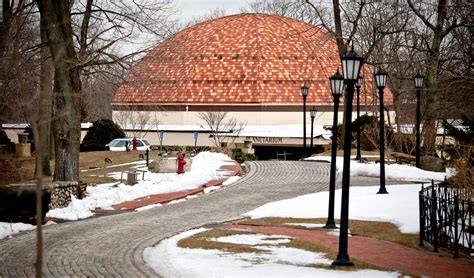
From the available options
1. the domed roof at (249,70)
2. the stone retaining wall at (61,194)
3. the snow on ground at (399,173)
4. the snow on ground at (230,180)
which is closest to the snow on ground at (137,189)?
the stone retaining wall at (61,194)

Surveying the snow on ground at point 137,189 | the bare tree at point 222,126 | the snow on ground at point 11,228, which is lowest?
the snow on ground at point 11,228

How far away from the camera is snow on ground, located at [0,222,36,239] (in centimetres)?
1552

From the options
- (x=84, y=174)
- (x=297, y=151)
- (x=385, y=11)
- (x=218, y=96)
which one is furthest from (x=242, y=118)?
(x=84, y=174)

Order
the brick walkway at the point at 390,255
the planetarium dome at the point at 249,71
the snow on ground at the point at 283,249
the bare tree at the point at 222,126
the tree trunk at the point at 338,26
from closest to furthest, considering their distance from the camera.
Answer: the snow on ground at the point at 283,249 < the brick walkway at the point at 390,255 < the tree trunk at the point at 338,26 < the bare tree at the point at 222,126 < the planetarium dome at the point at 249,71

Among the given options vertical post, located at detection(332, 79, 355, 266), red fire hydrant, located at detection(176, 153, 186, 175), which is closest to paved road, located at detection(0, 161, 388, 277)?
red fire hydrant, located at detection(176, 153, 186, 175)

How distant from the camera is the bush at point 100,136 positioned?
4978 centimetres

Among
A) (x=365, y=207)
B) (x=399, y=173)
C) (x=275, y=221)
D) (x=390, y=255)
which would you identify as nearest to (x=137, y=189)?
(x=275, y=221)

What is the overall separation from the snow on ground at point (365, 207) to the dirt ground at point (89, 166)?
5853 mm

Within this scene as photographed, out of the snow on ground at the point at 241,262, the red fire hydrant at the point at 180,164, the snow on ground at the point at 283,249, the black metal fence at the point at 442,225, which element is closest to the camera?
the snow on ground at the point at 241,262

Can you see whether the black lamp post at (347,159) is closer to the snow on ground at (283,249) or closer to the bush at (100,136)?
the snow on ground at (283,249)

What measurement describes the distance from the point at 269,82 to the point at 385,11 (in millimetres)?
14158

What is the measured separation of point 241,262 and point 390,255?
2794 mm

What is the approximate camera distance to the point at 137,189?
2255 centimetres

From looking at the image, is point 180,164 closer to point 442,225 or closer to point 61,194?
point 61,194
